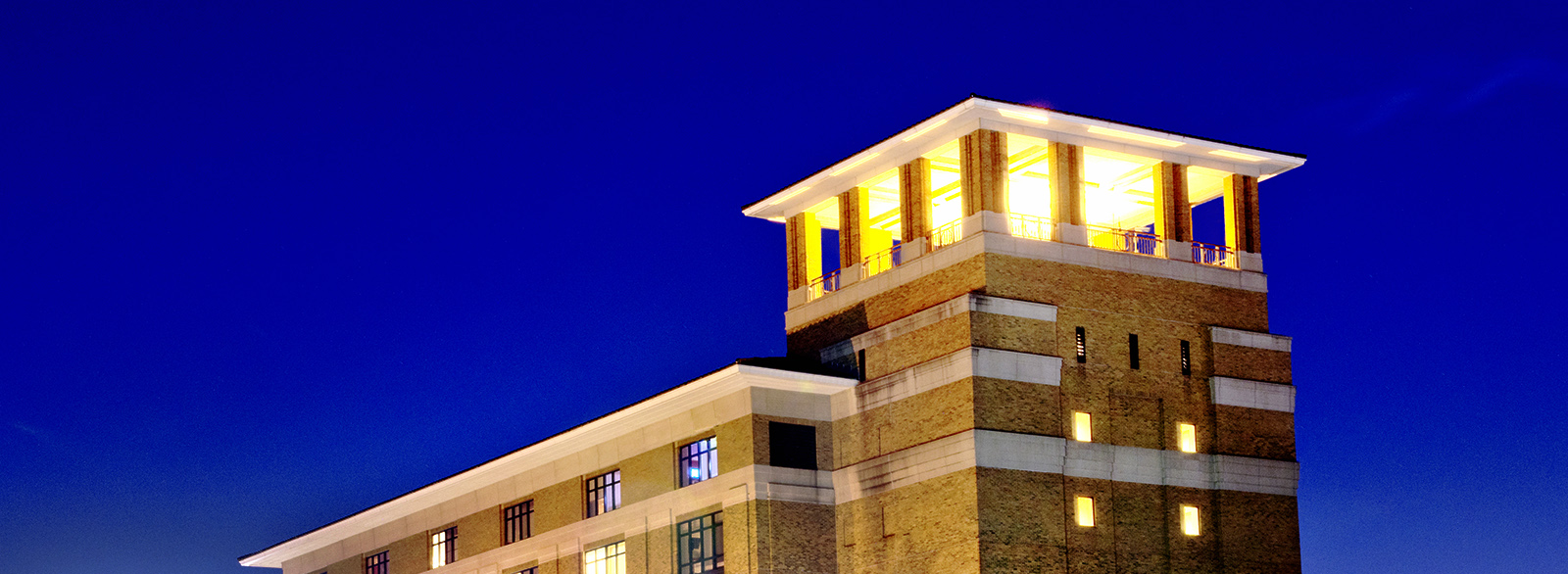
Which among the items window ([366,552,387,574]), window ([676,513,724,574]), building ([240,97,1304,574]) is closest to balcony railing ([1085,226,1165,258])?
building ([240,97,1304,574])

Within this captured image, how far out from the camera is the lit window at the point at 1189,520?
64.2 metres

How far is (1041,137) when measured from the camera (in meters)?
64.9

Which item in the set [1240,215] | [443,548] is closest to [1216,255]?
[1240,215]

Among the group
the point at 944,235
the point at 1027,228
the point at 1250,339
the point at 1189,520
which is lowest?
the point at 1189,520

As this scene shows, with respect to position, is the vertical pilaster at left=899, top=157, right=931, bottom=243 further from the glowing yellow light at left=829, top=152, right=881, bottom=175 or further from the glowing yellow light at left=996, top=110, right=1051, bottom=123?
the glowing yellow light at left=996, top=110, right=1051, bottom=123

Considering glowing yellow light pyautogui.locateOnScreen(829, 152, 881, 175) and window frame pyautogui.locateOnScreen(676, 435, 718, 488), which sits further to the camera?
glowing yellow light pyautogui.locateOnScreen(829, 152, 881, 175)

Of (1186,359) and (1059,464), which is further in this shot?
(1186,359)

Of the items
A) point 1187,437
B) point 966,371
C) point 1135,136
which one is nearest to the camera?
point 966,371

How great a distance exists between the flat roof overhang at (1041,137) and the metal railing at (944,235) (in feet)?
7.91

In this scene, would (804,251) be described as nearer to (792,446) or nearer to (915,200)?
(915,200)

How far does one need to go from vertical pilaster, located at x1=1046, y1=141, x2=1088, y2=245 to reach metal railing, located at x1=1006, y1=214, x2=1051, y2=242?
0.50 m

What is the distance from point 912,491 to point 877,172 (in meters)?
10.7

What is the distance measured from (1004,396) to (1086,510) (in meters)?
4.08

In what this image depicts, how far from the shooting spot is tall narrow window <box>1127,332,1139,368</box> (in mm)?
64875
